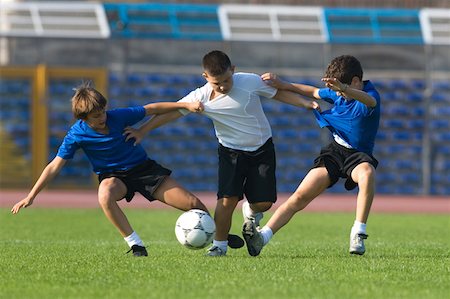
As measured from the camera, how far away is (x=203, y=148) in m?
25.1

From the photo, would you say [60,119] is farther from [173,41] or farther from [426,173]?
[426,173]

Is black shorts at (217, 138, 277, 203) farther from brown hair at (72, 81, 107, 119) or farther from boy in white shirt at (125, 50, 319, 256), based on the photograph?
brown hair at (72, 81, 107, 119)

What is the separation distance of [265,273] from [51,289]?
167 centimetres

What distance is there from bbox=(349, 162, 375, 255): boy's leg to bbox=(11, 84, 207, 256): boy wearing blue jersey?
1.40m

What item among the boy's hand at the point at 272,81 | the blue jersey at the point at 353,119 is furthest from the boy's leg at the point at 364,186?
the boy's hand at the point at 272,81

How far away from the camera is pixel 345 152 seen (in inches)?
382

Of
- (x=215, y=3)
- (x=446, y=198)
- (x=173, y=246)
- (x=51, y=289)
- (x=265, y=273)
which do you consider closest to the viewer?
(x=51, y=289)

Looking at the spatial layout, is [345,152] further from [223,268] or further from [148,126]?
[223,268]

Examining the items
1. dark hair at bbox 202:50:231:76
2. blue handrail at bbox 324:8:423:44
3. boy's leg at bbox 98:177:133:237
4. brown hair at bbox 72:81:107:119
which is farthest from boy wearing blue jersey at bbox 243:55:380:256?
blue handrail at bbox 324:8:423:44

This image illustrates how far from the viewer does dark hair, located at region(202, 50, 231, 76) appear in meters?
9.19

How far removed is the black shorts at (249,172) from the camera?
9.58 m

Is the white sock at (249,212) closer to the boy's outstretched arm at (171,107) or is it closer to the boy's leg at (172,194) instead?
the boy's leg at (172,194)

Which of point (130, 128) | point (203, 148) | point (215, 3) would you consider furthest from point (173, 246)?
point (215, 3)

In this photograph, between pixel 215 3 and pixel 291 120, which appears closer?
pixel 291 120
